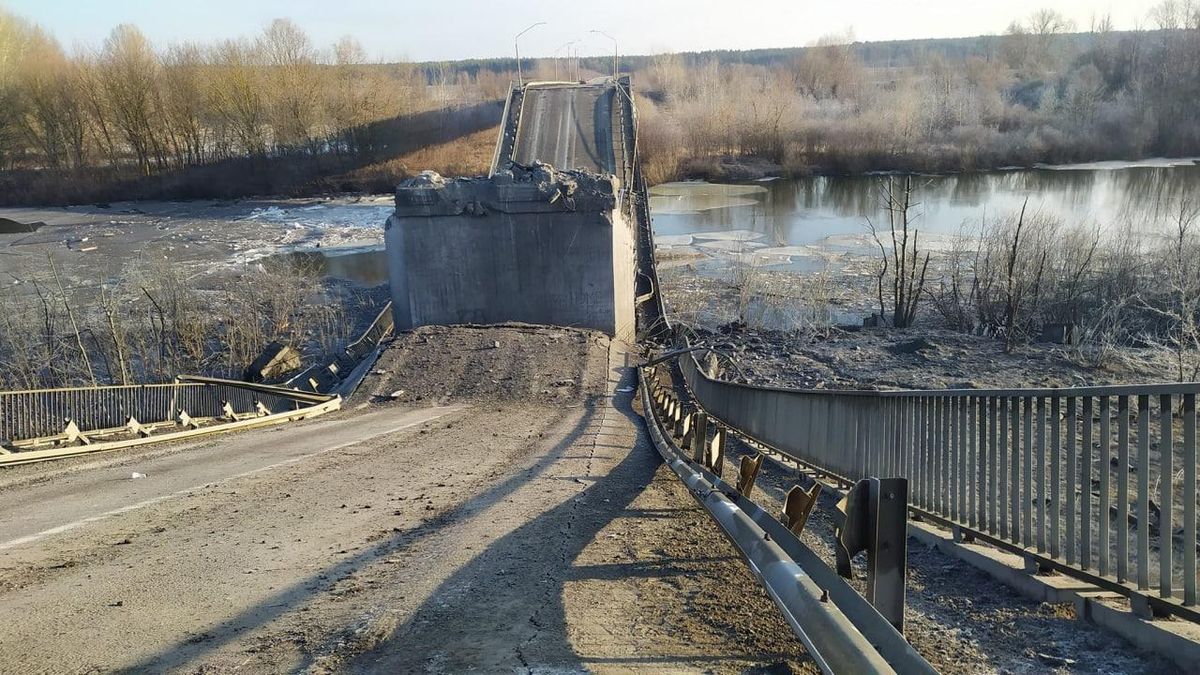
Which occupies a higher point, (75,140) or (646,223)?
(75,140)

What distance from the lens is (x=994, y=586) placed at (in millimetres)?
4641

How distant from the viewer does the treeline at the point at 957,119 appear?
199 ft

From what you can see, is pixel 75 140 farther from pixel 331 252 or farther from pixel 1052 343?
pixel 1052 343

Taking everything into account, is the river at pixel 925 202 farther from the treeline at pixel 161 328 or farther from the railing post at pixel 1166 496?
the railing post at pixel 1166 496

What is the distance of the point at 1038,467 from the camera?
15.0ft

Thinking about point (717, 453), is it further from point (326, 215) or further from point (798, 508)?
point (326, 215)

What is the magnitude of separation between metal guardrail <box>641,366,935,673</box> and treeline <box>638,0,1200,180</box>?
2439 inches

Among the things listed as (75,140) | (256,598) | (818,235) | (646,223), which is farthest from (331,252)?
(256,598)

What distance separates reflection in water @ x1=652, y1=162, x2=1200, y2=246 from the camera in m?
44.3

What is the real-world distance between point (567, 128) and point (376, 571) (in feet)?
135

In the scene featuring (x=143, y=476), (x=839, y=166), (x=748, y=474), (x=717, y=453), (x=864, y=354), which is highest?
(x=839, y=166)

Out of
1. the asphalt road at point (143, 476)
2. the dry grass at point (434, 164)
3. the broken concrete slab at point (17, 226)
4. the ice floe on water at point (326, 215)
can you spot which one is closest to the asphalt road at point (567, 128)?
the ice floe on water at point (326, 215)

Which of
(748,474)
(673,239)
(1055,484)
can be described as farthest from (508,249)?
(673,239)

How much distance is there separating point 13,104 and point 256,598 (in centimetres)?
8022
